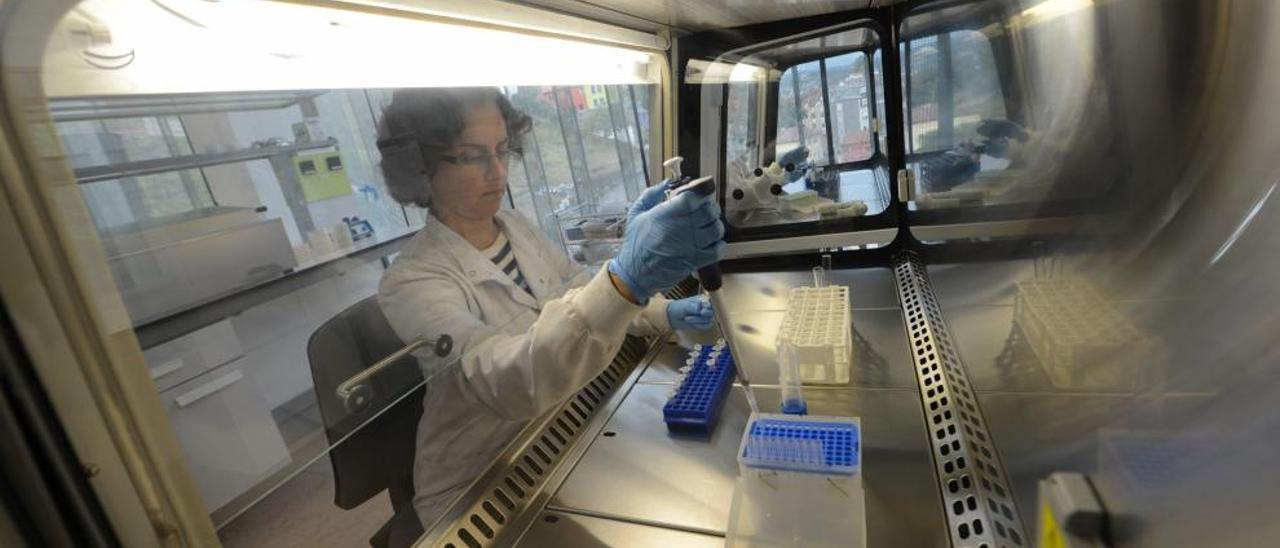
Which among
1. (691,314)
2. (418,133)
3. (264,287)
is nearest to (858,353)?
(691,314)

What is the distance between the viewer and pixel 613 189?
2.00 metres

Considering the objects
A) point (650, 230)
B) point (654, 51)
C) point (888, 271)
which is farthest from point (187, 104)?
point (888, 271)

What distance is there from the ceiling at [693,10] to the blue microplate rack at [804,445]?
923mm

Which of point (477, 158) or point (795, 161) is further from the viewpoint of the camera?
point (795, 161)

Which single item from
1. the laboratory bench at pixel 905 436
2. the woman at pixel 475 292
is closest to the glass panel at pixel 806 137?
the laboratory bench at pixel 905 436

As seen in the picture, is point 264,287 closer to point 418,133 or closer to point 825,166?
point 418,133

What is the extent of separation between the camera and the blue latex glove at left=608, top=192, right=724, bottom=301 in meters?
1.00

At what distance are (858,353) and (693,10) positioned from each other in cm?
105

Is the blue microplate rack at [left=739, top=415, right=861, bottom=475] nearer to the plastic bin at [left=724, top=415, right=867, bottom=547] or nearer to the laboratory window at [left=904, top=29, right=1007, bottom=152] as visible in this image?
the plastic bin at [left=724, top=415, right=867, bottom=547]

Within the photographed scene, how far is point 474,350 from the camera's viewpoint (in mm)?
1037

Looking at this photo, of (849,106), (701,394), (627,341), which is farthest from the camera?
(849,106)

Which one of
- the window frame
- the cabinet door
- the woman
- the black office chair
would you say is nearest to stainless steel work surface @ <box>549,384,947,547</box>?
the woman

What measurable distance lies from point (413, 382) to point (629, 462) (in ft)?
1.46

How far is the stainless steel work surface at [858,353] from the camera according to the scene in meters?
1.25
